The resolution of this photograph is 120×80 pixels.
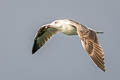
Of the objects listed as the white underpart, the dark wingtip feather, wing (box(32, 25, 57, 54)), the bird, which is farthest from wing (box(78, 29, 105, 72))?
the dark wingtip feather

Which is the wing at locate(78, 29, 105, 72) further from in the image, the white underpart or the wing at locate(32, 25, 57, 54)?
the wing at locate(32, 25, 57, 54)

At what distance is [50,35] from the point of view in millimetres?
28156

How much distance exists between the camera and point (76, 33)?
976 inches

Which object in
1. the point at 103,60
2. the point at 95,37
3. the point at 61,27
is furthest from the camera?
the point at 61,27

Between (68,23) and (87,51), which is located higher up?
(68,23)

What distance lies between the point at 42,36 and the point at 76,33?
12.5 ft

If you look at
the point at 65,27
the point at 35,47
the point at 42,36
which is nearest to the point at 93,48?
the point at 65,27

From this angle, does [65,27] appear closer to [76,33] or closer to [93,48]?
[76,33]

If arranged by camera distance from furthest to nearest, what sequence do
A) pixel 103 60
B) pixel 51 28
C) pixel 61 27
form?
pixel 51 28, pixel 61 27, pixel 103 60

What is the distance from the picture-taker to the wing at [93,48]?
2044 centimetres

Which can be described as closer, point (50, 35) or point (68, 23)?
point (68, 23)

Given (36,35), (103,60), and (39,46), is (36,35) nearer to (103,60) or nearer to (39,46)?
(39,46)

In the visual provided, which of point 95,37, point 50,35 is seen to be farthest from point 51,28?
point 95,37

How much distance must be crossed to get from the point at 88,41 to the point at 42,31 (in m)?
6.51
